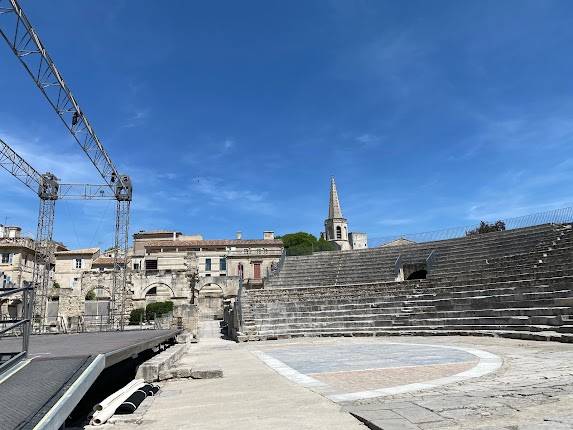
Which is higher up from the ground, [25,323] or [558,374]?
[25,323]

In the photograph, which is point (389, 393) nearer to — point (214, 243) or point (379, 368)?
point (379, 368)

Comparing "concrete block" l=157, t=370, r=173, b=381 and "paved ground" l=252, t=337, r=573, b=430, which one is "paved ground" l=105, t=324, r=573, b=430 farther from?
"concrete block" l=157, t=370, r=173, b=381

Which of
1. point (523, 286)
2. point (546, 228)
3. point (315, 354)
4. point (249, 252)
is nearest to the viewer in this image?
point (315, 354)

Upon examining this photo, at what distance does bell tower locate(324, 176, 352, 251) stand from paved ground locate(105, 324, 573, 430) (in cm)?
5533

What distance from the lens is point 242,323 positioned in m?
18.4

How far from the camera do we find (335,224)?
65.8m

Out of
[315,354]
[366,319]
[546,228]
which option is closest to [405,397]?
[315,354]

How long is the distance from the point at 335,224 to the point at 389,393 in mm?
60347

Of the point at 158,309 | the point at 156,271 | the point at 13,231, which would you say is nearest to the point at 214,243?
the point at 156,271

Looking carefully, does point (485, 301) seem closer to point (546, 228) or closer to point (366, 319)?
point (366, 319)

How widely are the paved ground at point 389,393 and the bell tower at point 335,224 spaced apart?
5533 cm

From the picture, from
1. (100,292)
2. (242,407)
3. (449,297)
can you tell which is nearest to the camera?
(242,407)

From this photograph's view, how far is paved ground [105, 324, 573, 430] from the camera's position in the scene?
4285 mm

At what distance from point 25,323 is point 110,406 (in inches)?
62.4
